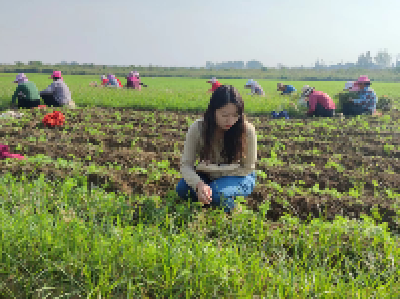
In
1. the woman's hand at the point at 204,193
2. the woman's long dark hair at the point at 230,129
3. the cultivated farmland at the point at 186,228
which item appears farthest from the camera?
the woman's hand at the point at 204,193

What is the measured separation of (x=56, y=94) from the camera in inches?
425

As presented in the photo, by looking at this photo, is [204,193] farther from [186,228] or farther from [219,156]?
[219,156]

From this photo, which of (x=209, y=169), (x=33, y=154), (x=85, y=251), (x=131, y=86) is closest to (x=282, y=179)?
(x=209, y=169)

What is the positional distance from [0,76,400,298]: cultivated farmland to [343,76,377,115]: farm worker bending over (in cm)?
494

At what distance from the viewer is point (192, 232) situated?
2.94 metres

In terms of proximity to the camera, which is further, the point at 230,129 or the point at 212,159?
the point at 212,159

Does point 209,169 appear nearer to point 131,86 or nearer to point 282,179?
point 282,179

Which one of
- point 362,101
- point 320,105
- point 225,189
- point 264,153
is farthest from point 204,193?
point 362,101

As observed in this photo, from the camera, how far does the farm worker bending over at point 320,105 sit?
1067 centimetres

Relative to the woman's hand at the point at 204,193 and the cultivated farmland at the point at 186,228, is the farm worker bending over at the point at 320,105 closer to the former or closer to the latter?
the cultivated farmland at the point at 186,228

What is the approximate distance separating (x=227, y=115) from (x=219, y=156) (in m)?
0.64

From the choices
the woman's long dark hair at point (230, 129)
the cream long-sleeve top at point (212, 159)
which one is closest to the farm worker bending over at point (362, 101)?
the cream long-sleeve top at point (212, 159)

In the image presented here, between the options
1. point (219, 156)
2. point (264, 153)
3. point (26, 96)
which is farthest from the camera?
point (26, 96)

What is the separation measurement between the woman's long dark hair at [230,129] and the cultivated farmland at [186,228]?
2.00 ft
